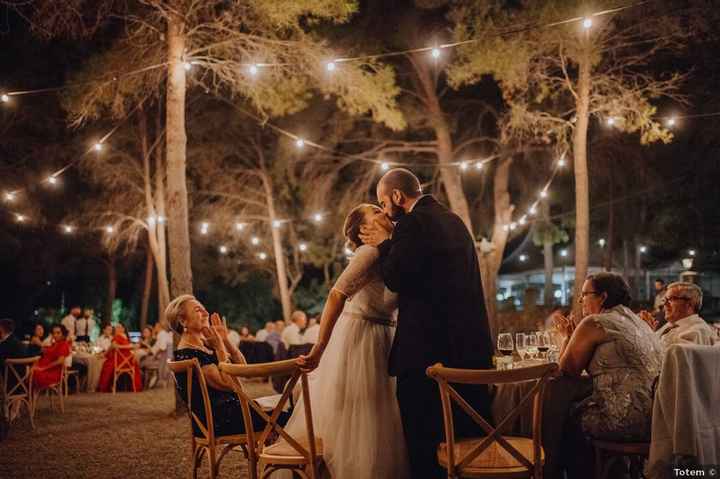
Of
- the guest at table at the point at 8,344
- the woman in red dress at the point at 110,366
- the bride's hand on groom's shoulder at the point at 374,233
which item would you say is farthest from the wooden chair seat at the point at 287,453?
the woman in red dress at the point at 110,366

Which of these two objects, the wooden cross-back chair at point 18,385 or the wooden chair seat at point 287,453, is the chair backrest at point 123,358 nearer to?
the wooden cross-back chair at point 18,385

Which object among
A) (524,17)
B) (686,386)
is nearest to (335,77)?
(524,17)

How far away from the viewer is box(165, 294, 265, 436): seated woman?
4.11 metres

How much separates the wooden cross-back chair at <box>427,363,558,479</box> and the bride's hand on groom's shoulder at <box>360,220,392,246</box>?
2.84 ft

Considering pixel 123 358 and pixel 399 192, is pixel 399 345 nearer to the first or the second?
pixel 399 192

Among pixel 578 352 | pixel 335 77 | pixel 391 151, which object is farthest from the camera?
pixel 391 151

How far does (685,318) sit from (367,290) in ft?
7.88

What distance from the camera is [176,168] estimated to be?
917 centimetres

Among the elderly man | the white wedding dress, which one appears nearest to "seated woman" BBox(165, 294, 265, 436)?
the white wedding dress

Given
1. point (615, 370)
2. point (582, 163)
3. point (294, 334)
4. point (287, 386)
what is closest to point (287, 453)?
Result: point (287, 386)

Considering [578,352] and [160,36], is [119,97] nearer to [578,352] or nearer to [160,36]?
[160,36]

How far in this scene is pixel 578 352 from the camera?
3551 mm

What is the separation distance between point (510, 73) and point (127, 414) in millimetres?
7520

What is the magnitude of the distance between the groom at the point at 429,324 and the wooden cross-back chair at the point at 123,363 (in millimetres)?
9348
